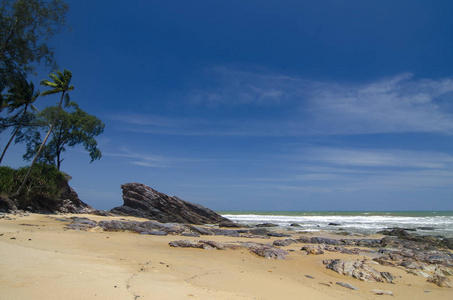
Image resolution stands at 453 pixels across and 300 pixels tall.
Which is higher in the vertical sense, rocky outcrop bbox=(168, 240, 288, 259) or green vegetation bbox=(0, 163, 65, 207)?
green vegetation bbox=(0, 163, 65, 207)

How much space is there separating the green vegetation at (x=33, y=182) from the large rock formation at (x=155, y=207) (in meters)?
10.1

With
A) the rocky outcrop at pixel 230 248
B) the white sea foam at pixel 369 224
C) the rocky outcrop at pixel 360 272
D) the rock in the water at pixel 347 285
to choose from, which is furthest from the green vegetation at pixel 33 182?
the white sea foam at pixel 369 224

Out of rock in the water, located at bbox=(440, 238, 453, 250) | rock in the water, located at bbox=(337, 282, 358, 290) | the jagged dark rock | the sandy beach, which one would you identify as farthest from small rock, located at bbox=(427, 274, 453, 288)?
the jagged dark rock

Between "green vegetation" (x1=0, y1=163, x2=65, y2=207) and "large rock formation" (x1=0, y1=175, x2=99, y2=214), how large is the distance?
0.59 feet

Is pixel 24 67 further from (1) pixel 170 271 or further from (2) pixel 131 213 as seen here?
(2) pixel 131 213

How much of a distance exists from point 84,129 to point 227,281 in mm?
30965

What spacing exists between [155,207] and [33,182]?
1541 cm

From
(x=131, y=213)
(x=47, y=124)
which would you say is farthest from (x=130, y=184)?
(x=47, y=124)

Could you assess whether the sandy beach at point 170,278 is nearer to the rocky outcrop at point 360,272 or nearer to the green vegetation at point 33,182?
the rocky outcrop at point 360,272

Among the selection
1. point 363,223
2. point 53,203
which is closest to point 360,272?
point 53,203

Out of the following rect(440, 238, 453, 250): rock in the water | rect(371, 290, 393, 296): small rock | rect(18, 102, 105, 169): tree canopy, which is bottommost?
rect(440, 238, 453, 250): rock in the water

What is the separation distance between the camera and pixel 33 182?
2230 cm

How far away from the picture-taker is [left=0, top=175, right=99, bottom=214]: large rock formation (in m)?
18.9

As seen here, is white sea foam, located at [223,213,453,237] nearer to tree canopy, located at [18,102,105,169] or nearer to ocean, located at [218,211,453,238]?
ocean, located at [218,211,453,238]
